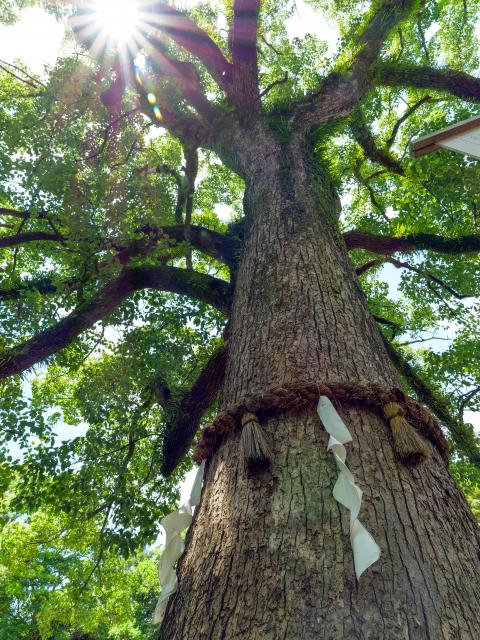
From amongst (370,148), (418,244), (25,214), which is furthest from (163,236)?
(370,148)

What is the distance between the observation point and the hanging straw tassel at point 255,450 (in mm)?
1660

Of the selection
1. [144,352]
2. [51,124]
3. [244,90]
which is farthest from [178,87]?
[144,352]

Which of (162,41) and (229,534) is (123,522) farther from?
(162,41)

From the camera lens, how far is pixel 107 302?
4227mm

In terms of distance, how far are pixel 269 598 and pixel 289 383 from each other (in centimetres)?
88

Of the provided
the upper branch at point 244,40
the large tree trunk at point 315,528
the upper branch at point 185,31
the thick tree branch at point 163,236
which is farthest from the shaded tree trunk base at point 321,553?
the upper branch at point 185,31

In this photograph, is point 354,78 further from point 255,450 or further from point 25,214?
point 255,450

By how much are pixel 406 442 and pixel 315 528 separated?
0.51 m

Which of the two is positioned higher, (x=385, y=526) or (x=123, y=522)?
(x=123, y=522)

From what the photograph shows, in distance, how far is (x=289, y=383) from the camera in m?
1.97

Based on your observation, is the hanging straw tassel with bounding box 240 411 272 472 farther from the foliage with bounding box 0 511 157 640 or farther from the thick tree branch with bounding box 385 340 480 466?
the foliage with bounding box 0 511 157 640

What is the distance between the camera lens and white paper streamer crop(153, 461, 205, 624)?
5.43 ft

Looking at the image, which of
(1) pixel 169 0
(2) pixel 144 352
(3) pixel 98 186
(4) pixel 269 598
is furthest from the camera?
(1) pixel 169 0

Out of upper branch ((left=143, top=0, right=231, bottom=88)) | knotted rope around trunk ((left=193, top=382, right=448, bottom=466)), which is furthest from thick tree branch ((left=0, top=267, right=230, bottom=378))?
upper branch ((left=143, top=0, right=231, bottom=88))
